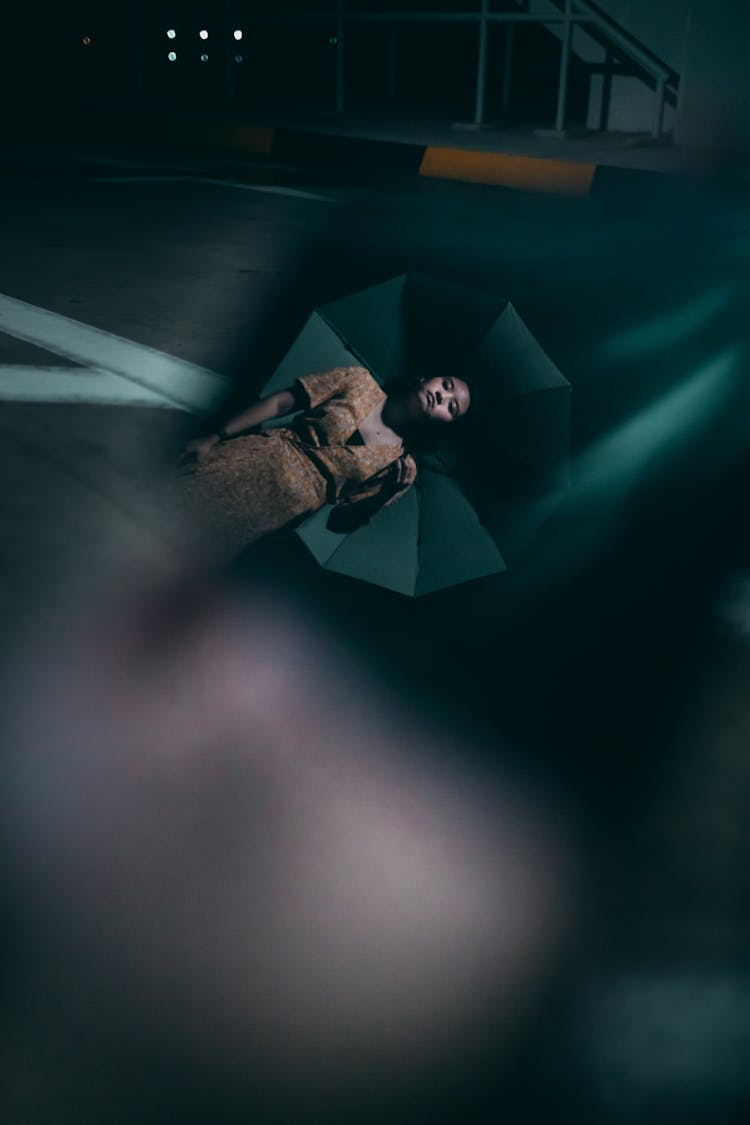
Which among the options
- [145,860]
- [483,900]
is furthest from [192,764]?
[483,900]

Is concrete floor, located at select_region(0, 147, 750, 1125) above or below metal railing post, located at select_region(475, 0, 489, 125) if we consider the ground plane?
below

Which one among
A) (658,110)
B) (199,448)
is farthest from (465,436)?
(658,110)

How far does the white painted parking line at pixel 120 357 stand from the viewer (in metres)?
4.27

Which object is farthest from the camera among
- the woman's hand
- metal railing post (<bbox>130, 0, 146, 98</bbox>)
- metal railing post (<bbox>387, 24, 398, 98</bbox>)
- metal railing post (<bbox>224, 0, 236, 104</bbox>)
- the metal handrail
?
metal railing post (<bbox>387, 24, 398, 98</bbox>)

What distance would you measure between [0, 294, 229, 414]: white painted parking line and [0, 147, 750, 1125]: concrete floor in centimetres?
2

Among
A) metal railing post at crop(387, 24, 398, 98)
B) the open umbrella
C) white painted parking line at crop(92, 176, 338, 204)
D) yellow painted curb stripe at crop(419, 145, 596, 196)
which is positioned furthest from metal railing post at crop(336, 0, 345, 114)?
the open umbrella

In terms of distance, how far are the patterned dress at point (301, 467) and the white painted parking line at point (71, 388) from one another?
979 millimetres

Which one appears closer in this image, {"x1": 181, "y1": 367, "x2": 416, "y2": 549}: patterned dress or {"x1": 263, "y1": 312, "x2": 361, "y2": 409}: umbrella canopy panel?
{"x1": 181, "y1": 367, "x2": 416, "y2": 549}: patterned dress

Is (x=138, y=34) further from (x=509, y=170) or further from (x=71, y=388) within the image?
(x=71, y=388)

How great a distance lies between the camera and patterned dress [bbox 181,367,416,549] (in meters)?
3.08

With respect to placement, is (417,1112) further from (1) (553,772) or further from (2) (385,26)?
(2) (385,26)

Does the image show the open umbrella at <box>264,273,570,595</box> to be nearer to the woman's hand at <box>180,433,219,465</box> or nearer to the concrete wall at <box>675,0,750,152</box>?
the woman's hand at <box>180,433,219,465</box>

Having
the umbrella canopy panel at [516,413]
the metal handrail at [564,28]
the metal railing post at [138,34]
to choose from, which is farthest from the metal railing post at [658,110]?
the umbrella canopy panel at [516,413]

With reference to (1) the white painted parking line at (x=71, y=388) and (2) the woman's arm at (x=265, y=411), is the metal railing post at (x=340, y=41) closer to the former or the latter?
(1) the white painted parking line at (x=71, y=388)
